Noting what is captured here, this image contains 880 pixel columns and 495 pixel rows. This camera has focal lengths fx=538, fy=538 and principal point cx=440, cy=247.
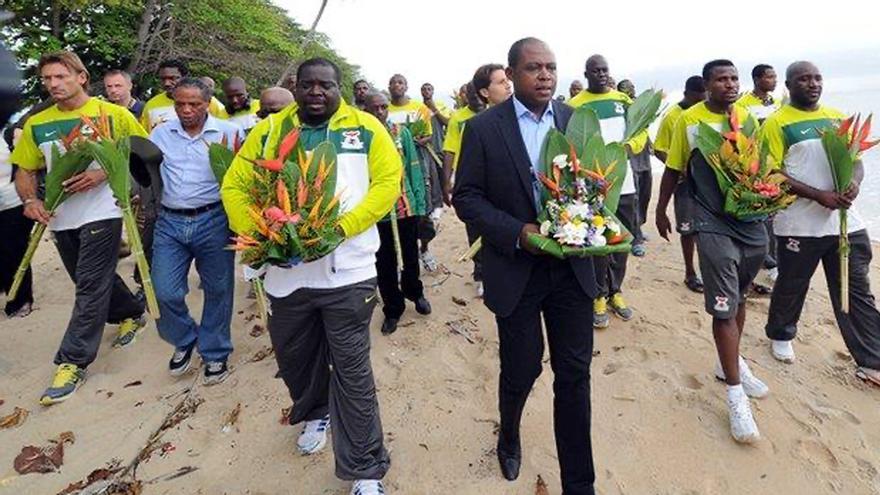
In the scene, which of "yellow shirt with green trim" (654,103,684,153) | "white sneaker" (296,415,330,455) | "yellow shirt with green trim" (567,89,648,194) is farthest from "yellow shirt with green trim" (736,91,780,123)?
"white sneaker" (296,415,330,455)

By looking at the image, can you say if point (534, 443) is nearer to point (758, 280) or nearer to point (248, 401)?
point (248, 401)

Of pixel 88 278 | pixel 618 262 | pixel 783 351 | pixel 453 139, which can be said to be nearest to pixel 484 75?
pixel 453 139

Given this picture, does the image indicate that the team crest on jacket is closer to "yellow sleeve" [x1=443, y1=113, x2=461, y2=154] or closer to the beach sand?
the beach sand

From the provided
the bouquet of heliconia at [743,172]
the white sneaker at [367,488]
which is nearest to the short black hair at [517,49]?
the bouquet of heliconia at [743,172]

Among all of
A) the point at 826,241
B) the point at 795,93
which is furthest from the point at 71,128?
the point at 826,241

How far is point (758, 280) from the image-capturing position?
225 inches

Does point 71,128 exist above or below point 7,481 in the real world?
above

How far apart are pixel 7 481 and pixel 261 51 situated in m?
16.7

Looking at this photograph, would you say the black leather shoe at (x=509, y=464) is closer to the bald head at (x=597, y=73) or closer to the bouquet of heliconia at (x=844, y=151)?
the bouquet of heliconia at (x=844, y=151)

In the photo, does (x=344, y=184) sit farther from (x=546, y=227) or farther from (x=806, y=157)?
(x=806, y=157)

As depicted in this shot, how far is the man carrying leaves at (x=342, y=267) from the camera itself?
2.64 m

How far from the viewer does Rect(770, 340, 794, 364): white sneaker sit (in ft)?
13.0

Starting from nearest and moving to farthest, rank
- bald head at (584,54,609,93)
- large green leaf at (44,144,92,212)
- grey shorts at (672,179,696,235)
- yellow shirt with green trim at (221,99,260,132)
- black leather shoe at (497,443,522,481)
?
black leather shoe at (497,443,522,481) < large green leaf at (44,144,92,212) < bald head at (584,54,609,93) < grey shorts at (672,179,696,235) < yellow shirt with green trim at (221,99,260,132)

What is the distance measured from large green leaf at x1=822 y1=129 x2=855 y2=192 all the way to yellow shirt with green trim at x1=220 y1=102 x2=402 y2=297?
2812mm
